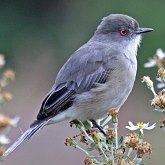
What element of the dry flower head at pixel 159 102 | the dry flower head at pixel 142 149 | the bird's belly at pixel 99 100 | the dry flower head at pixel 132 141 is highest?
the bird's belly at pixel 99 100

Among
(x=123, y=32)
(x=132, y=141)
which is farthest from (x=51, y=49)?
(x=132, y=141)

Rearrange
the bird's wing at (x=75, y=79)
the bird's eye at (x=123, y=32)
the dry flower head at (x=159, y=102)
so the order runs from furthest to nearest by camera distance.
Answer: the bird's eye at (x=123, y=32) → the bird's wing at (x=75, y=79) → the dry flower head at (x=159, y=102)

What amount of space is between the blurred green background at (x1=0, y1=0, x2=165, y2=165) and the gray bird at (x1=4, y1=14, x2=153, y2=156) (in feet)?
14.4

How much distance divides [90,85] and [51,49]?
10547mm

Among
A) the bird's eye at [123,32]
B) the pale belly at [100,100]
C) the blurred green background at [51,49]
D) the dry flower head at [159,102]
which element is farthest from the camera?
the blurred green background at [51,49]

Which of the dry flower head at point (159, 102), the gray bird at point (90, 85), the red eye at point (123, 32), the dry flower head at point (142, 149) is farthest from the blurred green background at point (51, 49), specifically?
the dry flower head at point (159, 102)

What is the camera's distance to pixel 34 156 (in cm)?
1053

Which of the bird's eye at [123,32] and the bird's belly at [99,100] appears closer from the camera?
the bird's belly at [99,100]

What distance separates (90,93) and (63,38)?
10.7 metres

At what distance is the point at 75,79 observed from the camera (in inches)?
214

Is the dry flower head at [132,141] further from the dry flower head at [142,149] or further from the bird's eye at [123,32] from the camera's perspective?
the bird's eye at [123,32]

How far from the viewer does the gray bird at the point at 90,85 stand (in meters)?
5.32

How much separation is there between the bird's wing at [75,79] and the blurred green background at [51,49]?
4531 millimetres

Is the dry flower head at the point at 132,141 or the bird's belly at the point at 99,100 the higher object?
the bird's belly at the point at 99,100
